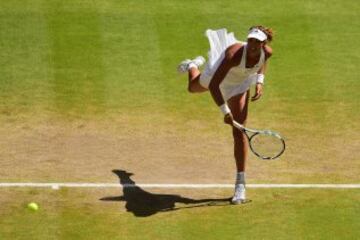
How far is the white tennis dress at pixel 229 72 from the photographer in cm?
1325

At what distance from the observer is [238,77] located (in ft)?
43.9

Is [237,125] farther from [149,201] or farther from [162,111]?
[162,111]

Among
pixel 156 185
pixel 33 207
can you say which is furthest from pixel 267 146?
pixel 33 207

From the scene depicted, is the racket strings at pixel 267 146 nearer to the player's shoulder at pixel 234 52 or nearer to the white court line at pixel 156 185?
the white court line at pixel 156 185

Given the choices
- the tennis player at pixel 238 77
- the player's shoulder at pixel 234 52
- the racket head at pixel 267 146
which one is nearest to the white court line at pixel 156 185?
the tennis player at pixel 238 77

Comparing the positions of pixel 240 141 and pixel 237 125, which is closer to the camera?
pixel 237 125

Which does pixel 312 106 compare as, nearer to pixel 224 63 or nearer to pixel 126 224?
pixel 224 63

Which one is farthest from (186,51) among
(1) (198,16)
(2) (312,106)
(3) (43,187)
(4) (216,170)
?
(3) (43,187)

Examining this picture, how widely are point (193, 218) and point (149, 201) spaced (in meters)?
0.85

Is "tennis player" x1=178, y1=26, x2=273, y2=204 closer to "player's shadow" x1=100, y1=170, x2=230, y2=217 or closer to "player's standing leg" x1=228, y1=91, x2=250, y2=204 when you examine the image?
"player's standing leg" x1=228, y1=91, x2=250, y2=204

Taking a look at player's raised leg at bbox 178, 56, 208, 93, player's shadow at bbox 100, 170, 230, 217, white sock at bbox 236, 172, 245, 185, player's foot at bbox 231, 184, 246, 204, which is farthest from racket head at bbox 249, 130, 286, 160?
player's raised leg at bbox 178, 56, 208, 93

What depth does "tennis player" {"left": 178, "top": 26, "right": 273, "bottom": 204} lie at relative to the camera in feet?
42.4

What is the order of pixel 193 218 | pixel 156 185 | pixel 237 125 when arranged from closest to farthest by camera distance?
pixel 193 218 < pixel 237 125 < pixel 156 185

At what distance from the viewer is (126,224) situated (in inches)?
494
